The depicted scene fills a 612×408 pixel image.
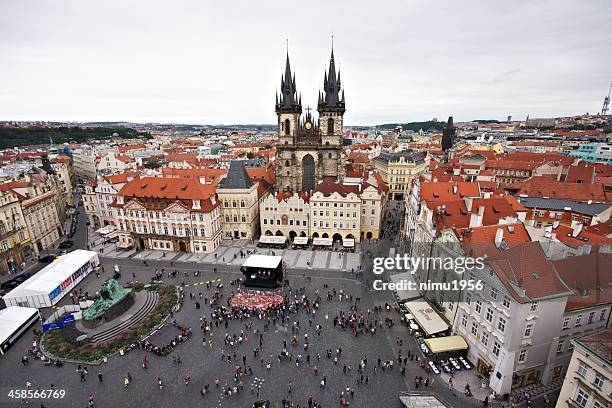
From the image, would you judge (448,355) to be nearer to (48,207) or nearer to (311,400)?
(311,400)

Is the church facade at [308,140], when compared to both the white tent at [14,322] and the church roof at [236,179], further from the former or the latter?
the white tent at [14,322]

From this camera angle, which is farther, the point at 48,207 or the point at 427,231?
the point at 48,207

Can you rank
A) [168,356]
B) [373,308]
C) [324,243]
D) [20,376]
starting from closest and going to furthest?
[20,376], [168,356], [373,308], [324,243]

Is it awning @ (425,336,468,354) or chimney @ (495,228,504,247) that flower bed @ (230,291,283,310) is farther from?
chimney @ (495,228,504,247)

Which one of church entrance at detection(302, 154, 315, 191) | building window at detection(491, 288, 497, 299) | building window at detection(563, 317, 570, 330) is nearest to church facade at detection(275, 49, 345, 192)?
church entrance at detection(302, 154, 315, 191)

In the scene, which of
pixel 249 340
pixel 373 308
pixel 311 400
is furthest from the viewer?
pixel 373 308

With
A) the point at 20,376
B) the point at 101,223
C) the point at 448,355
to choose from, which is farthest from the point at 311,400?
the point at 101,223

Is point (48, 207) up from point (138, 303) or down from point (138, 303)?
up
